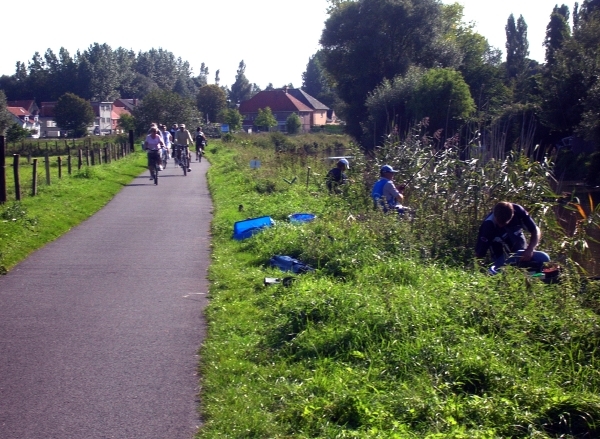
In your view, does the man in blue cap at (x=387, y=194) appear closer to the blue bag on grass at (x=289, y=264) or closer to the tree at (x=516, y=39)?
the blue bag on grass at (x=289, y=264)

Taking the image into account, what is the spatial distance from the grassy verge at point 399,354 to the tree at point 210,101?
9046cm

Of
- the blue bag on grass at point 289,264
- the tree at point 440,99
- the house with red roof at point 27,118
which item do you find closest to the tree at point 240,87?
the house with red roof at point 27,118

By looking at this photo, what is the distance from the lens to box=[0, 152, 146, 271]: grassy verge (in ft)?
37.9

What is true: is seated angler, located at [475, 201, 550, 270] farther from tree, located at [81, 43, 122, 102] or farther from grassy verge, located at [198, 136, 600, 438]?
tree, located at [81, 43, 122, 102]

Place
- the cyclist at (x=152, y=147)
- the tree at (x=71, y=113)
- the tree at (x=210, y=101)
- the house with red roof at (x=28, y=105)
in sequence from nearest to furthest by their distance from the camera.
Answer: the cyclist at (x=152, y=147) < the tree at (x=71, y=113) < the tree at (x=210, y=101) < the house with red roof at (x=28, y=105)

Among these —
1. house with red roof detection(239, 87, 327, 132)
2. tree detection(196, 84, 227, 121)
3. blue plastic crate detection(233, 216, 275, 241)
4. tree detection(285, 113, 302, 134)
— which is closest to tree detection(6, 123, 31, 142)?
tree detection(285, 113, 302, 134)

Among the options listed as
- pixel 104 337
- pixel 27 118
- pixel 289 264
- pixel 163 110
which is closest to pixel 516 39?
pixel 163 110

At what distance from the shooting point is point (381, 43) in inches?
1869

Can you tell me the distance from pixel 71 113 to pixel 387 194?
238 ft

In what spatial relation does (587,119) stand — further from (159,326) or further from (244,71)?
(244,71)

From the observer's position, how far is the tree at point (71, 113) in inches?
3125

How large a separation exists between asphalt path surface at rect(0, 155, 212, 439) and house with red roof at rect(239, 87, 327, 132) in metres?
89.3

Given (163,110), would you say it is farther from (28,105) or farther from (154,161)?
(28,105)

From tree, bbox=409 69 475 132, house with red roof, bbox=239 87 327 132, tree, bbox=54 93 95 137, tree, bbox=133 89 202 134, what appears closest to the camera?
tree, bbox=409 69 475 132
